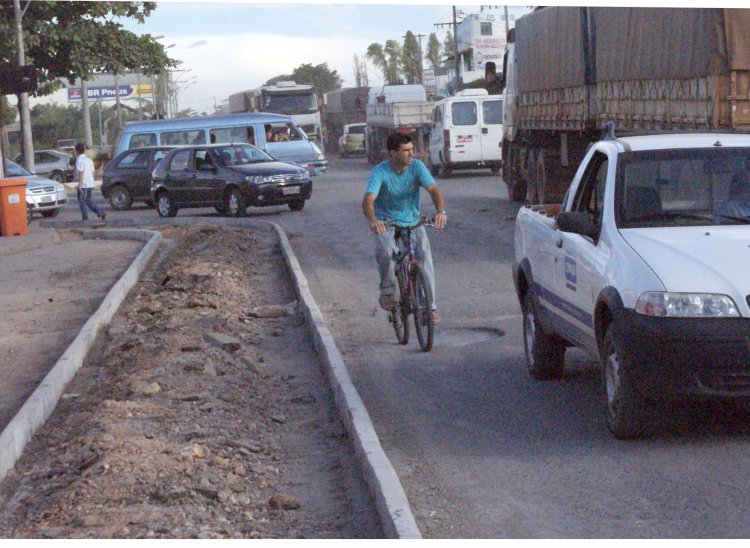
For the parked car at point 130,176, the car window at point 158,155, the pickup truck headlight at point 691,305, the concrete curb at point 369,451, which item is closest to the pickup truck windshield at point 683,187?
the pickup truck headlight at point 691,305

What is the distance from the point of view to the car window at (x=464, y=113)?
36438mm

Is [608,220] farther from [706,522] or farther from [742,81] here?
[742,81]

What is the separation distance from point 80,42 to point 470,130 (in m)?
14.5

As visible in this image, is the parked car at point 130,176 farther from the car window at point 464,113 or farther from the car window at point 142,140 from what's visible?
the car window at point 464,113

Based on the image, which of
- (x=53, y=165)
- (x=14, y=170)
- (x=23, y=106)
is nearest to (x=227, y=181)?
(x=14, y=170)

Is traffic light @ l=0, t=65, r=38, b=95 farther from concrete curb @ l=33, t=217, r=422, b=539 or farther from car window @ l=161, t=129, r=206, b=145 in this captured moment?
car window @ l=161, t=129, r=206, b=145

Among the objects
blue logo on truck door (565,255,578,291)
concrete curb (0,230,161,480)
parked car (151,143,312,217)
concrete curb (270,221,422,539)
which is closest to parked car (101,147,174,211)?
parked car (151,143,312,217)

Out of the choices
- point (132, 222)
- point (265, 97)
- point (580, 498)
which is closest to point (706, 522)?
point (580, 498)

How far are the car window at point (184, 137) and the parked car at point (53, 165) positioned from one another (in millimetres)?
15289

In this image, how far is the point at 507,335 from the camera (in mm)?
10461

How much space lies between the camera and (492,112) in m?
36.7

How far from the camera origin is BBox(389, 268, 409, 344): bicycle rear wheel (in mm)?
10203

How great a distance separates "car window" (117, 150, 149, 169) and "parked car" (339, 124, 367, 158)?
116 feet

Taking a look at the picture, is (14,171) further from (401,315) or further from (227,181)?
(401,315)
